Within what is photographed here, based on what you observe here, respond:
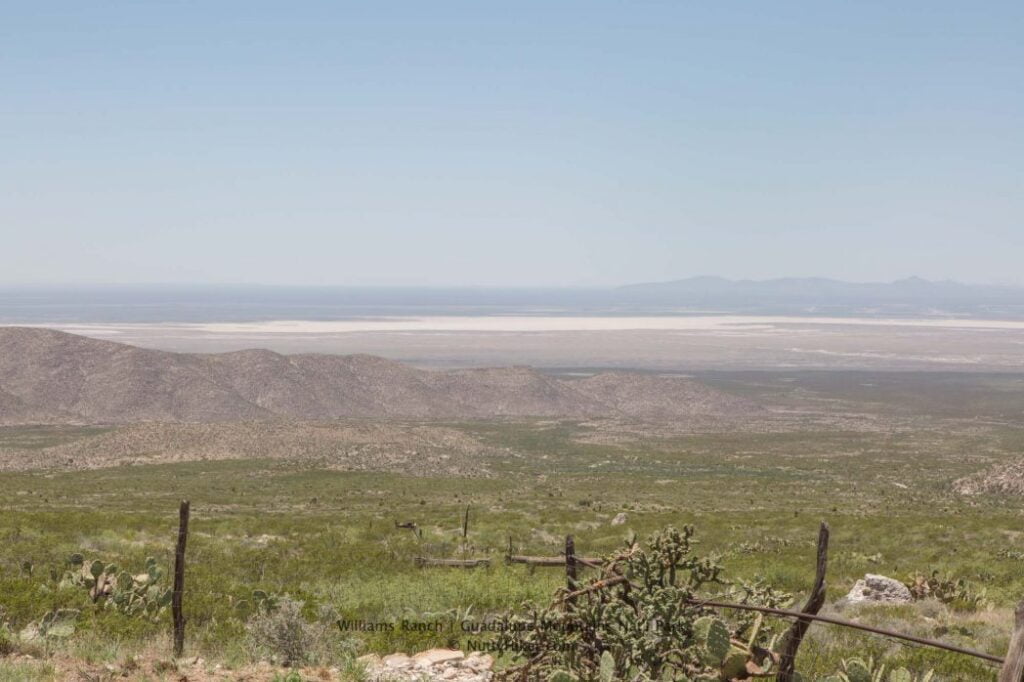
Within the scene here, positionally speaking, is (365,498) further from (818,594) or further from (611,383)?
(611,383)

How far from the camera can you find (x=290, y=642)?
448 inches

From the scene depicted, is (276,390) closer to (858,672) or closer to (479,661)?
(479,661)

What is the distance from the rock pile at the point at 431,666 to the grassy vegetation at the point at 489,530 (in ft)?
2.21

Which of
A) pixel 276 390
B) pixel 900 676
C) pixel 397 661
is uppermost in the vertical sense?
pixel 900 676

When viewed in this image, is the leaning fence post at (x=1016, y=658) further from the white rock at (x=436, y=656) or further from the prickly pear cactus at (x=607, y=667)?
the white rock at (x=436, y=656)

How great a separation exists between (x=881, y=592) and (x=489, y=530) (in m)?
15.7

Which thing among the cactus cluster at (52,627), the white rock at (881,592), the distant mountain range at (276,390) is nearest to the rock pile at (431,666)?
the cactus cluster at (52,627)

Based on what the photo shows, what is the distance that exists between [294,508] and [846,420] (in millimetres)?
76216

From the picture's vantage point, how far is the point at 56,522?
25859 millimetres

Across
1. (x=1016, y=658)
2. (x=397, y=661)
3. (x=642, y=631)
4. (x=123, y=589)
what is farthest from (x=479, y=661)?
(x=123, y=589)

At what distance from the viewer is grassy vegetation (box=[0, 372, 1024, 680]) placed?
13961 mm

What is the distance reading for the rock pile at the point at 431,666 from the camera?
1041cm

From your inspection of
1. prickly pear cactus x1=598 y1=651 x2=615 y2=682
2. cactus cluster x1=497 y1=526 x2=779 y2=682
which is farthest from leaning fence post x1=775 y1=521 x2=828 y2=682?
prickly pear cactus x1=598 y1=651 x2=615 y2=682

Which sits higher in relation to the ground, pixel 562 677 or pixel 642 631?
pixel 642 631
